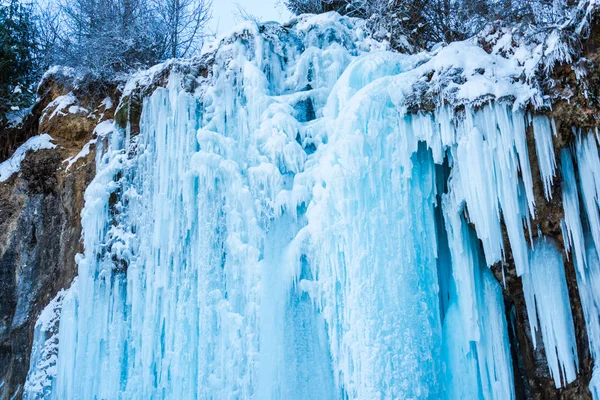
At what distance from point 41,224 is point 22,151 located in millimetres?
1228

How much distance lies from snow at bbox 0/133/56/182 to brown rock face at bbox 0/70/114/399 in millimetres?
82

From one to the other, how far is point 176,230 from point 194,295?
0.83 metres

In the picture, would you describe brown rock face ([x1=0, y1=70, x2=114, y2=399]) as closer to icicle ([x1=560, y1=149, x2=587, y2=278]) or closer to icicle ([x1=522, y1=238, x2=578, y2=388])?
icicle ([x1=522, y1=238, x2=578, y2=388])

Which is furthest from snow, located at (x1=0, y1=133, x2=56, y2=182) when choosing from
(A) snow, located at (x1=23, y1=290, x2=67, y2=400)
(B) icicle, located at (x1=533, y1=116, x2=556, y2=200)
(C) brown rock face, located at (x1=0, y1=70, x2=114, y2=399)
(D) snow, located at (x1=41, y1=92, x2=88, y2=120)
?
(B) icicle, located at (x1=533, y1=116, x2=556, y2=200)

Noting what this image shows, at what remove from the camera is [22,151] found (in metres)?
8.76

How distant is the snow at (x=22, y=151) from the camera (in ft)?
28.2

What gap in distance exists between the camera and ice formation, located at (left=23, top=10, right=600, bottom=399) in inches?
219

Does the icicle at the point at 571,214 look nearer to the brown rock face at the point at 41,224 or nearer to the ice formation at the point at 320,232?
the ice formation at the point at 320,232

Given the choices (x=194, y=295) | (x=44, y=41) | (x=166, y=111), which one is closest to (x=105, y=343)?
(x=194, y=295)

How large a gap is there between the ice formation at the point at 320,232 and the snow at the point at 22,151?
1345 mm

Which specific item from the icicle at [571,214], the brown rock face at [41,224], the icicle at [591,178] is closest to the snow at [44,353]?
the brown rock face at [41,224]

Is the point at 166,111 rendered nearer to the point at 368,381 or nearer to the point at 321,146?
the point at 321,146

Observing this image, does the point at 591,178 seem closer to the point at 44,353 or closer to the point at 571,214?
the point at 571,214

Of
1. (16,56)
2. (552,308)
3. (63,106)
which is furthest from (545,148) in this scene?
(16,56)
